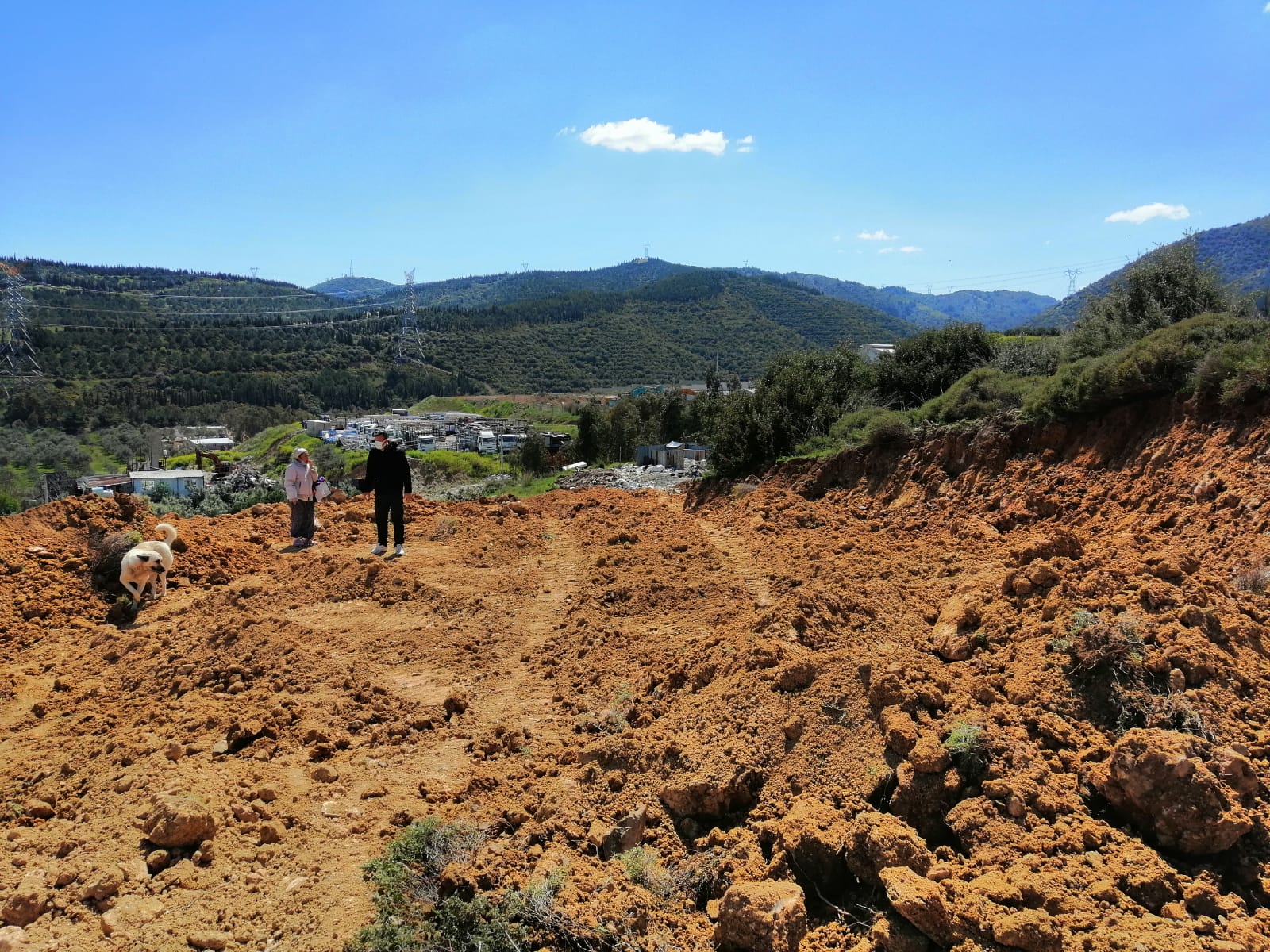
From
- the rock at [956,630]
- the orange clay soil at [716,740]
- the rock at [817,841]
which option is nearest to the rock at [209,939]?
the orange clay soil at [716,740]

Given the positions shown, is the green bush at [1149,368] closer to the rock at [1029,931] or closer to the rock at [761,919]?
the rock at [1029,931]

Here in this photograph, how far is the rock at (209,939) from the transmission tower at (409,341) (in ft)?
336

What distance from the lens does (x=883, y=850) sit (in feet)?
10.7

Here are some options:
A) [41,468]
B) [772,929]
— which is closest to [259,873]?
[772,929]

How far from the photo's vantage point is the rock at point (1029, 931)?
8.83 ft

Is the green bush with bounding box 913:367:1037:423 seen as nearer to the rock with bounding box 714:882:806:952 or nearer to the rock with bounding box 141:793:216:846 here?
the rock with bounding box 714:882:806:952

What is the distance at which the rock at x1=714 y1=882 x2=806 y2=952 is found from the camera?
3.02m

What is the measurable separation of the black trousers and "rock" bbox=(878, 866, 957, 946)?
23.8 ft

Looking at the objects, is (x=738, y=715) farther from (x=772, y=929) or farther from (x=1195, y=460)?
(x=1195, y=460)

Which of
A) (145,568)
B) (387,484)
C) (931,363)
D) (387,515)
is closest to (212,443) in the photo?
(387,515)

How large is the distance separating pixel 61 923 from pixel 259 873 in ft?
2.68

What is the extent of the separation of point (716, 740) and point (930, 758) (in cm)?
121

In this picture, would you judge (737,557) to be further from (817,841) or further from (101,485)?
(101,485)

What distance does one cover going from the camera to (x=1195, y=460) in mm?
7043
